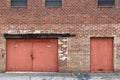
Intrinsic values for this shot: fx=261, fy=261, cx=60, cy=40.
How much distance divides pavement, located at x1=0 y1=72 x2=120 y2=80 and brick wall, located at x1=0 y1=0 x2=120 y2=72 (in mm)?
797

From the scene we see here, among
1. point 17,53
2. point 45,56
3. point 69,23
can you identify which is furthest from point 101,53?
point 17,53

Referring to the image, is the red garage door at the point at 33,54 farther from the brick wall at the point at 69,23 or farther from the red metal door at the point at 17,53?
the brick wall at the point at 69,23

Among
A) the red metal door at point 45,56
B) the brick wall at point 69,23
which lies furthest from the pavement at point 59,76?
the brick wall at point 69,23

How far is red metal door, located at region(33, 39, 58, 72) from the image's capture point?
16.9 meters

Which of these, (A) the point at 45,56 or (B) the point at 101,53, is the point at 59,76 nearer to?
Result: (A) the point at 45,56

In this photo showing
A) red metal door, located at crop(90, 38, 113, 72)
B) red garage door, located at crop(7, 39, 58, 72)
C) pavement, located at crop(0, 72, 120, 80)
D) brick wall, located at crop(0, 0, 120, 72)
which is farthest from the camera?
red garage door, located at crop(7, 39, 58, 72)

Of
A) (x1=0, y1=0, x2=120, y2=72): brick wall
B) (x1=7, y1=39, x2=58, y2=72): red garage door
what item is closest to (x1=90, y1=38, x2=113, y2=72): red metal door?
(x1=0, y1=0, x2=120, y2=72): brick wall

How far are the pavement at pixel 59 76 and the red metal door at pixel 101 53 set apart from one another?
861mm

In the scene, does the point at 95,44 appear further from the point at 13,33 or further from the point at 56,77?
the point at 13,33

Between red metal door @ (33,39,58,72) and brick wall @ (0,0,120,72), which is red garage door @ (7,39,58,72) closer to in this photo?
red metal door @ (33,39,58,72)

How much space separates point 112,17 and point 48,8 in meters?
4.08

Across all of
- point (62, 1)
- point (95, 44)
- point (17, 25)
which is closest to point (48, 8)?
point (62, 1)

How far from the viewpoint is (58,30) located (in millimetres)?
16531

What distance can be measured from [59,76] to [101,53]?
3.24 m
